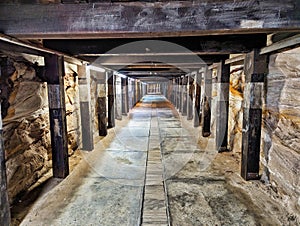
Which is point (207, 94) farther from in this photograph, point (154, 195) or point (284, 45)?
point (154, 195)

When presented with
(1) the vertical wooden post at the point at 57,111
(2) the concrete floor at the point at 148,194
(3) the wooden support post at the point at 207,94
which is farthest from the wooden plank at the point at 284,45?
(1) the vertical wooden post at the point at 57,111

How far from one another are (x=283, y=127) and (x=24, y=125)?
2718mm

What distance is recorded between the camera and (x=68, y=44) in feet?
7.69

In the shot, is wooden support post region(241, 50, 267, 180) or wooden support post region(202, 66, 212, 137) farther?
wooden support post region(202, 66, 212, 137)

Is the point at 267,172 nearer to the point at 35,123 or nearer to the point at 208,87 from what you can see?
the point at 208,87

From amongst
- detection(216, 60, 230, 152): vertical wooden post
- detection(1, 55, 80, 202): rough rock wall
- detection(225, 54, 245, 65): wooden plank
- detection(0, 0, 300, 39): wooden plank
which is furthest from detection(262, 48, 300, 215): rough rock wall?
detection(1, 55, 80, 202): rough rock wall

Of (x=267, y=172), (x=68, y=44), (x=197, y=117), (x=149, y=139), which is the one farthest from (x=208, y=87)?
(x=68, y=44)

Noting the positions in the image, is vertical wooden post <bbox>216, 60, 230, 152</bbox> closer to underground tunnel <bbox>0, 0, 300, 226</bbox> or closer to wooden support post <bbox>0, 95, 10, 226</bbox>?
underground tunnel <bbox>0, 0, 300, 226</bbox>

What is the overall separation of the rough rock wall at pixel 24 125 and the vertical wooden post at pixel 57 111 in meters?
0.18

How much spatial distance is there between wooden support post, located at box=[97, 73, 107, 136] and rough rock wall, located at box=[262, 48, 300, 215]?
Answer: 3120mm

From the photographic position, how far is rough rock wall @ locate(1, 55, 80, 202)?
6.45 feet

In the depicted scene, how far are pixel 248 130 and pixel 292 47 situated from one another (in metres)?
1.00

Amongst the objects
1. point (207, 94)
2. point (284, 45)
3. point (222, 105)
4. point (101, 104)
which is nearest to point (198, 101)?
point (207, 94)

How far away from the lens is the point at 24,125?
2244 mm
